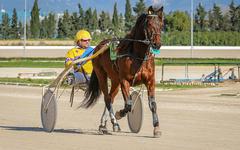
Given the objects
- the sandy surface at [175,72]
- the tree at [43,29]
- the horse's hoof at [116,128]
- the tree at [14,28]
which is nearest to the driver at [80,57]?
the horse's hoof at [116,128]

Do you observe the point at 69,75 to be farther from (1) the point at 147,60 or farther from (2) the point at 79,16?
(2) the point at 79,16

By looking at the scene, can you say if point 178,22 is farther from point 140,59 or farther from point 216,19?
point 140,59

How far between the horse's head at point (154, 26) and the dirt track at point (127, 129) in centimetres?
152

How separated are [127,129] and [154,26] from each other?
8.65 feet

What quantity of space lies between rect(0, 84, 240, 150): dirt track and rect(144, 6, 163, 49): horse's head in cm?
152

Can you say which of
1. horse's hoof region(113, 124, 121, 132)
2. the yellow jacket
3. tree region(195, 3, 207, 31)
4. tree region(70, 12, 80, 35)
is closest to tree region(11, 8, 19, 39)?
tree region(70, 12, 80, 35)

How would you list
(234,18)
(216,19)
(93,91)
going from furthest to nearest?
1. (216,19)
2. (234,18)
3. (93,91)

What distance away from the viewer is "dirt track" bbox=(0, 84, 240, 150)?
10.2 metres

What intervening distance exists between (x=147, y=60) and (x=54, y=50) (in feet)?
206

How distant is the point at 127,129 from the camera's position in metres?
12.7

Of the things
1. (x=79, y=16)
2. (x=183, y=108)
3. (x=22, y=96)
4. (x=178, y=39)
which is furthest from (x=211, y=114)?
(x=79, y=16)

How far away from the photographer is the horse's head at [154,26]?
10664mm

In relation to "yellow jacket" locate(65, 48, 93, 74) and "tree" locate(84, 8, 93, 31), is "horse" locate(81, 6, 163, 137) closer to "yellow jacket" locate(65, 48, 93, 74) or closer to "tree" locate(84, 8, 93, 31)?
"yellow jacket" locate(65, 48, 93, 74)

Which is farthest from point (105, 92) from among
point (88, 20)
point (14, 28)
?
point (88, 20)
